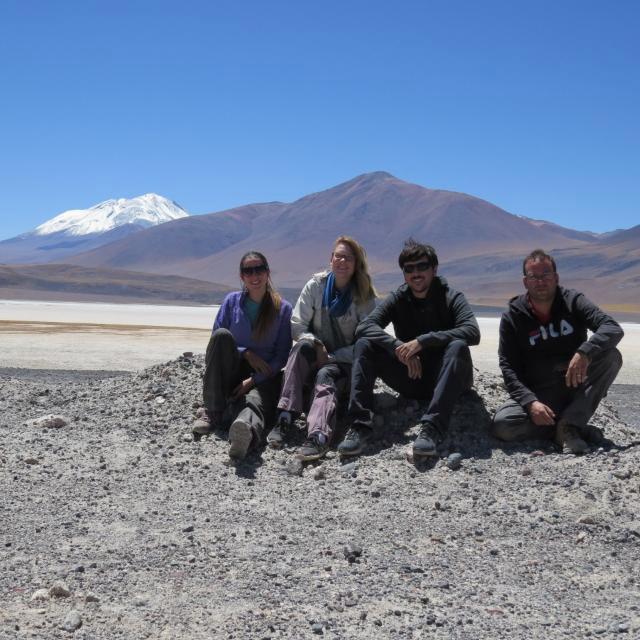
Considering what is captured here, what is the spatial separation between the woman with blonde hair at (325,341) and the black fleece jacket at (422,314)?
24cm

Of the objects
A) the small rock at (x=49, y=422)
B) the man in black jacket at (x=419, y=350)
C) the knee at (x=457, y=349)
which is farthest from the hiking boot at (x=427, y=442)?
the small rock at (x=49, y=422)

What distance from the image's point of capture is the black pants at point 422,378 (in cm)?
551

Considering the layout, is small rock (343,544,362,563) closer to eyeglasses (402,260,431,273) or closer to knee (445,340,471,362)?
knee (445,340,471,362)

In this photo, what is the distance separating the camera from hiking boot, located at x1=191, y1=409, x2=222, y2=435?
6.29 metres

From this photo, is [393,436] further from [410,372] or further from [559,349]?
[559,349]

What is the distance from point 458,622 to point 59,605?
1.78 m

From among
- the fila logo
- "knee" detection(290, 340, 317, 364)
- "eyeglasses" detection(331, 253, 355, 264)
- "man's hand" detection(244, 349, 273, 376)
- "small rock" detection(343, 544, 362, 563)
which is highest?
"eyeglasses" detection(331, 253, 355, 264)

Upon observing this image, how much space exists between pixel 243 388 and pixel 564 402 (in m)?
2.32

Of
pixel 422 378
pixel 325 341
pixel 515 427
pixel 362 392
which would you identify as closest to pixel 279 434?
pixel 362 392

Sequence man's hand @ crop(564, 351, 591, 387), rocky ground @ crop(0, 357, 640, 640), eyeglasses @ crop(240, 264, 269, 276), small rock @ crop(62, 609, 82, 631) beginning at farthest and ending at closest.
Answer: eyeglasses @ crop(240, 264, 269, 276)
man's hand @ crop(564, 351, 591, 387)
rocky ground @ crop(0, 357, 640, 640)
small rock @ crop(62, 609, 82, 631)

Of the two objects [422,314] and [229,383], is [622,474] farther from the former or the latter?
[229,383]

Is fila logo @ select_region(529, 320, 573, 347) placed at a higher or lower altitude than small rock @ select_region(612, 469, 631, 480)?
higher

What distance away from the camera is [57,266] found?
537 ft

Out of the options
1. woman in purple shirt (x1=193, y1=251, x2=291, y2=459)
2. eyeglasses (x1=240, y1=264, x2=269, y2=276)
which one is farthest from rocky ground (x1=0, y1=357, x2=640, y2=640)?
eyeglasses (x1=240, y1=264, x2=269, y2=276)
